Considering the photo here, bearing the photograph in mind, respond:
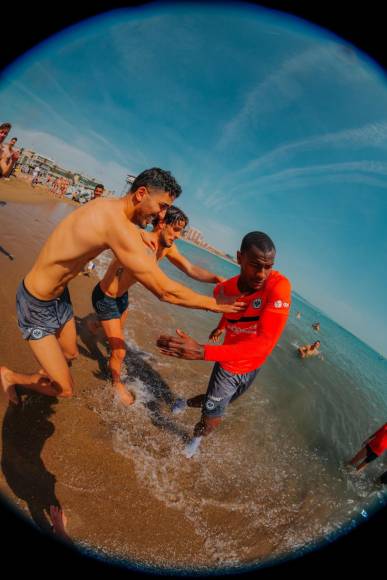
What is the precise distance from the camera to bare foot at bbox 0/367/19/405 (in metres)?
2.64

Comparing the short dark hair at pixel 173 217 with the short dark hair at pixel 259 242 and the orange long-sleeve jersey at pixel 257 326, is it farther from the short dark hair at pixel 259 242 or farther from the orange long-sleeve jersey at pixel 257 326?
the short dark hair at pixel 259 242

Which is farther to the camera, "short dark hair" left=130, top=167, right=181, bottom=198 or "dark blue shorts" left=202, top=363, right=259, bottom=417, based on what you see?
"dark blue shorts" left=202, top=363, right=259, bottom=417

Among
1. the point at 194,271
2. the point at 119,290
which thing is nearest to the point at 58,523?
the point at 119,290

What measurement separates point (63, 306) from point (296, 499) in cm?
410

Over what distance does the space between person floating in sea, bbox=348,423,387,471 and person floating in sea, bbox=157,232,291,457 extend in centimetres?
325

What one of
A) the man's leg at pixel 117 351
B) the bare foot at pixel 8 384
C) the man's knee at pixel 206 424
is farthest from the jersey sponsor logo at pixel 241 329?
the bare foot at pixel 8 384

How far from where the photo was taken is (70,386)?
265 cm

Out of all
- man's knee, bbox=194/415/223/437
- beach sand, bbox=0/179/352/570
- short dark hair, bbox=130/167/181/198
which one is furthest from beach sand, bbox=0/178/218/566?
short dark hair, bbox=130/167/181/198

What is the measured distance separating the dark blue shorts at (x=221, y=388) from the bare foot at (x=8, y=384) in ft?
6.78

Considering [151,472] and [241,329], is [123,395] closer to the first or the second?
[151,472]

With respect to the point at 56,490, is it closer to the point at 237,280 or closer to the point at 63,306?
the point at 63,306

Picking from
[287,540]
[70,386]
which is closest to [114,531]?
[70,386]

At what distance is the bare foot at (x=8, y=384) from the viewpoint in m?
2.64

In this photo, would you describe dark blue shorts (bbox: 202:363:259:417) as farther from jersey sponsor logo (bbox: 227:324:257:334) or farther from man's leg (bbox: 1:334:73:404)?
man's leg (bbox: 1:334:73:404)
